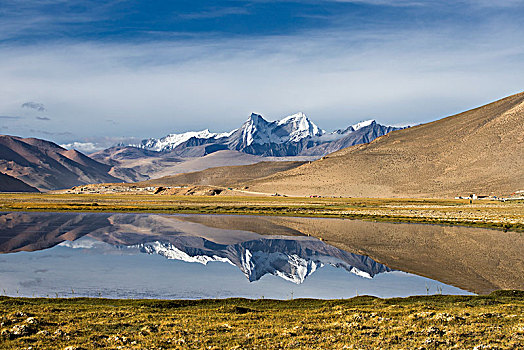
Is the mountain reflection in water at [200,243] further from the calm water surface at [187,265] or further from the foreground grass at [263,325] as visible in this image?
the foreground grass at [263,325]

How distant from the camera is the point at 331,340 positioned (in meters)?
14.7

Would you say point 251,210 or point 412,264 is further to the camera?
point 251,210

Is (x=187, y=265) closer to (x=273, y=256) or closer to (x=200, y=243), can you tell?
(x=273, y=256)

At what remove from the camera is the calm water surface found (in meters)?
26.5

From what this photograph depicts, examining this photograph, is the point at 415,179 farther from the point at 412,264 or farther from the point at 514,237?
the point at 412,264

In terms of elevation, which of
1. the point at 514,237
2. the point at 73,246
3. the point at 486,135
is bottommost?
the point at 514,237

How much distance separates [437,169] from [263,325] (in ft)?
547

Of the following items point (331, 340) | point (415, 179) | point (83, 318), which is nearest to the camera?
point (331, 340)

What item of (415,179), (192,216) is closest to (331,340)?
(192,216)

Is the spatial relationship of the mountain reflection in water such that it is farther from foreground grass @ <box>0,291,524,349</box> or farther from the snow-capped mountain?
foreground grass @ <box>0,291,524,349</box>

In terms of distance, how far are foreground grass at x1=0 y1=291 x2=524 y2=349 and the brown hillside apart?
452 ft

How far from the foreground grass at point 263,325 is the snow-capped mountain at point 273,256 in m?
10.3

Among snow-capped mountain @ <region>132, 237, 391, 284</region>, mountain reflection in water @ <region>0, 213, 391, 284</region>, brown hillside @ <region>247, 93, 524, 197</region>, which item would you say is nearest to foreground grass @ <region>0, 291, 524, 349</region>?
snow-capped mountain @ <region>132, 237, 391, 284</region>

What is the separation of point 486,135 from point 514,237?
14774 cm
